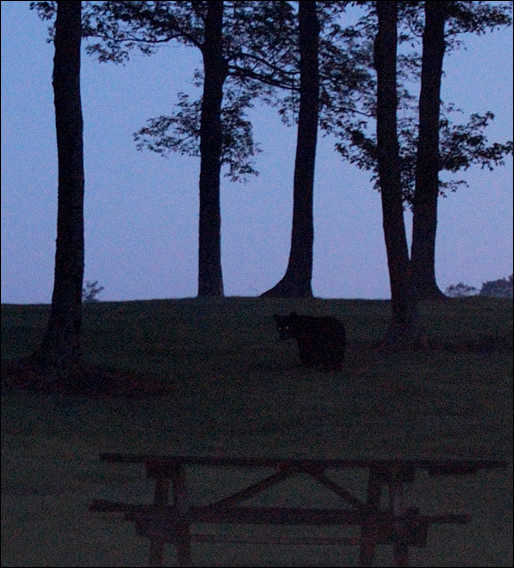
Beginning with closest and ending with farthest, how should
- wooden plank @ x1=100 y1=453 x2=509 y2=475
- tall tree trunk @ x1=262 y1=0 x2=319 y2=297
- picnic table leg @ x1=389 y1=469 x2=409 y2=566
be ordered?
1. picnic table leg @ x1=389 y1=469 x2=409 y2=566
2. wooden plank @ x1=100 y1=453 x2=509 y2=475
3. tall tree trunk @ x1=262 y1=0 x2=319 y2=297

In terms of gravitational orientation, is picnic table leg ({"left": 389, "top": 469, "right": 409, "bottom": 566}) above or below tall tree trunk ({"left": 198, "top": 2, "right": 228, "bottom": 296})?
below

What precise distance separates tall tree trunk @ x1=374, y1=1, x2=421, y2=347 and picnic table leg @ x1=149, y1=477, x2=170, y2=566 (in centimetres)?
1355

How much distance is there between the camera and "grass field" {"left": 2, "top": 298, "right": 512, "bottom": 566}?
1108 centimetres

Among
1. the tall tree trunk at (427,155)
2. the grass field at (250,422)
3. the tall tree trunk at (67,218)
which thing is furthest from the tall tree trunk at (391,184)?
the tall tree trunk at (67,218)

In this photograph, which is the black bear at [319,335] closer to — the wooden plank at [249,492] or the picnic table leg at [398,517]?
the wooden plank at [249,492]

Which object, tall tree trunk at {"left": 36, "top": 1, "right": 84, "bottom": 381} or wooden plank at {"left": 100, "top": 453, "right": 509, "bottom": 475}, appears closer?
wooden plank at {"left": 100, "top": 453, "right": 509, "bottom": 475}

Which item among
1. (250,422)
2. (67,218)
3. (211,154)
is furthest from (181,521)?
(211,154)

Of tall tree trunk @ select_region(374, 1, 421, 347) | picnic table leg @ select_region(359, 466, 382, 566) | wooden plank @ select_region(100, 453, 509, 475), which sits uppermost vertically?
tall tree trunk @ select_region(374, 1, 421, 347)

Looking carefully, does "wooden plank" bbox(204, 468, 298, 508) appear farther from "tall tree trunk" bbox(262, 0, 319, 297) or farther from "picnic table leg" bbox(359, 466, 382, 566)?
"tall tree trunk" bbox(262, 0, 319, 297)

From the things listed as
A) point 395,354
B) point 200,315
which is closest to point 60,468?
point 395,354

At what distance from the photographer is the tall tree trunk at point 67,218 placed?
19.8 m

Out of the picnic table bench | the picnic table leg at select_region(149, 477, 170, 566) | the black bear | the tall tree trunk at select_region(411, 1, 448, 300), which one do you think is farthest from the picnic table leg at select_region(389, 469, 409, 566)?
the tall tree trunk at select_region(411, 1, 448, 300)

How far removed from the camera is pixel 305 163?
115ft

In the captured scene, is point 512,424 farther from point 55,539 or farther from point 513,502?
point 55,539
